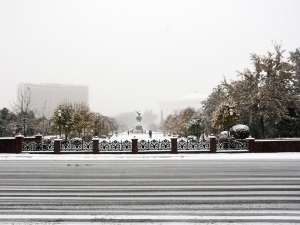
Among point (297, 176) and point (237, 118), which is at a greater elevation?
point (237, 118)

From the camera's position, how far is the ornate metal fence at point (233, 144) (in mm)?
26766

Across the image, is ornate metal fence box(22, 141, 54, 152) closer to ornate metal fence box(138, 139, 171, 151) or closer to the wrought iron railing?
the wrought iron railing

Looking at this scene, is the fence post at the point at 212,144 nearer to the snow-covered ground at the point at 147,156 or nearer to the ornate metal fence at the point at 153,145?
the snow-covered ground at the point at 147,156

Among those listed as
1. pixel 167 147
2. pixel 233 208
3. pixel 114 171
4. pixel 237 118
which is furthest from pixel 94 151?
pixel 233 208

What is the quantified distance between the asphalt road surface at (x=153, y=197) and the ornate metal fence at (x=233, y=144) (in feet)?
33.9

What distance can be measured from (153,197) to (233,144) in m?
17.6

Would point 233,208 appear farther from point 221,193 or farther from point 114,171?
point 114,171

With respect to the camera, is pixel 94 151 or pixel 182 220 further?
pixel 94 151

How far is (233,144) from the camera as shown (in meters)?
27.0

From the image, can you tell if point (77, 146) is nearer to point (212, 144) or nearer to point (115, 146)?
point (115, 146)

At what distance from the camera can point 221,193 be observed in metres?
11.1

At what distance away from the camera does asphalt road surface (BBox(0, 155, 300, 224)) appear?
841 cm

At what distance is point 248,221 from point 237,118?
27299 millimetres

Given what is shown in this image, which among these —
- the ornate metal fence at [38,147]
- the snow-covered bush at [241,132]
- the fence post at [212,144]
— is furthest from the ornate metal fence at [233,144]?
the ornate metal fence at [38,147]
